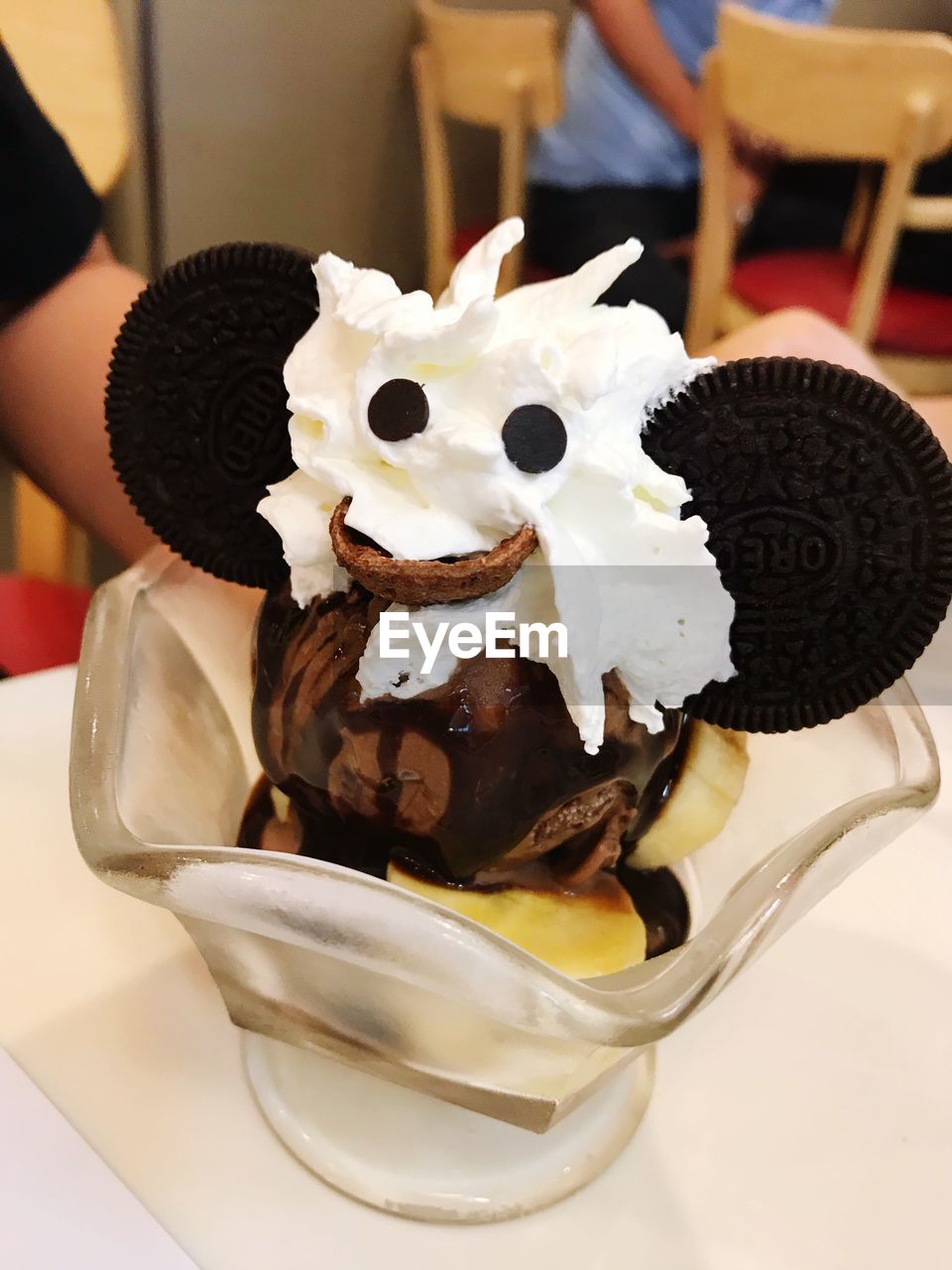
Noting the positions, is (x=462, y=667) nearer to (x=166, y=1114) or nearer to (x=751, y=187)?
(x=166, y=1114)

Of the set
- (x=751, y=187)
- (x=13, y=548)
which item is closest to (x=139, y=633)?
(x=13, y=548)

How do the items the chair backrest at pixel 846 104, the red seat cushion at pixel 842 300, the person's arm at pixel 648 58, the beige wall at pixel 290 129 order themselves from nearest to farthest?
1. the chair backrest at pixel 846 104
2. the beige wall at pixel 290 129
3. the red seat cushion at pixel 842 300
4. the person's arm at pixel 648 58

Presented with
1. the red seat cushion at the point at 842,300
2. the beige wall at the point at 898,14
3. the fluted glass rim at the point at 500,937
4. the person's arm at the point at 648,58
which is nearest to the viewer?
the fluted glass rim at the point at 500,937

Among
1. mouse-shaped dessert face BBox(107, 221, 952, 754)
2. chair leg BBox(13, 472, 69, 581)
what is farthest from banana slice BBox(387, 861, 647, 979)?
chair leg BBox(13, 472, 69, 581)

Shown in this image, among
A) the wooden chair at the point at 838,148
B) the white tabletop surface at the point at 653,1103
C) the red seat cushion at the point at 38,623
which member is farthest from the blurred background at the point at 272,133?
the white tabletop surface at the point at 653,1103

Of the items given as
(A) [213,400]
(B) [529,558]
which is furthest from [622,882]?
(A) [213,400]

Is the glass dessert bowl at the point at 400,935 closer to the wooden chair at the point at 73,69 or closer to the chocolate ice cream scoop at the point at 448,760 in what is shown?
the chocolate ice cream scoop at the point at 448,760

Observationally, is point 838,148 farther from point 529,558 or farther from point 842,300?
point 529,558

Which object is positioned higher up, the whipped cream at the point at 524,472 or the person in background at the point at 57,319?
the whipped cream at the point at 524,472
